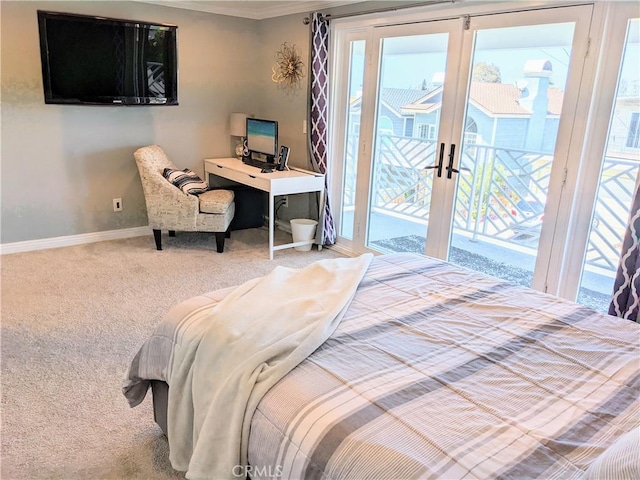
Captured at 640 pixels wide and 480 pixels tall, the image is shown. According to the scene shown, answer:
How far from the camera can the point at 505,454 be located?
1.14 metres

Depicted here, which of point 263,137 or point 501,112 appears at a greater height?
point 501,112

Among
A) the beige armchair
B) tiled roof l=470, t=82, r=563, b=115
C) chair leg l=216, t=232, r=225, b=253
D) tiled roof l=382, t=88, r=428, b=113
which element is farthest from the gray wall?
tiled roof l=470, t=82, r=563, b=115

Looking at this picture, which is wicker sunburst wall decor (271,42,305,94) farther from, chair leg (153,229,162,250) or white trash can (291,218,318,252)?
chair leg (153,229,162,250)

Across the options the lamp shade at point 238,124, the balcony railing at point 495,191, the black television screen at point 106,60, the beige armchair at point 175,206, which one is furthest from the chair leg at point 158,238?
the balcony railing at point 495,191

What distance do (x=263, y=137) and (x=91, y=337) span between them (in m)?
2.58

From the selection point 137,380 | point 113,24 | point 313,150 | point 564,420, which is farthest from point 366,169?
point 564,420

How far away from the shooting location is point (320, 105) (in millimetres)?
4414

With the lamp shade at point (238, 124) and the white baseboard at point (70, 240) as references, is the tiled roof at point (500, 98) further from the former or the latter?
the white baseboard at point (70, 240)

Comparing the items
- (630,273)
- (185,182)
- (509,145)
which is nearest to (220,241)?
(185,182)

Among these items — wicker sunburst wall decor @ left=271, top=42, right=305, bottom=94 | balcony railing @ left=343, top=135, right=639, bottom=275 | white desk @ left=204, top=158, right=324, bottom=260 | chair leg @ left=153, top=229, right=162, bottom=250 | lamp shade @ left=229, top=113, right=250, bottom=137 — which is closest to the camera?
balcony railing @ left=343, top=135, right=639, bottom=275

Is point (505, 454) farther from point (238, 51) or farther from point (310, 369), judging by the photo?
point (238, 51)

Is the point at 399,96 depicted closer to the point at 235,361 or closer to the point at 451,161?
the point at 451,161

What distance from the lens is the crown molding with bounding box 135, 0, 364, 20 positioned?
4.41 m

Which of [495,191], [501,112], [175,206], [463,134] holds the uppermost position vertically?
[501,112]
